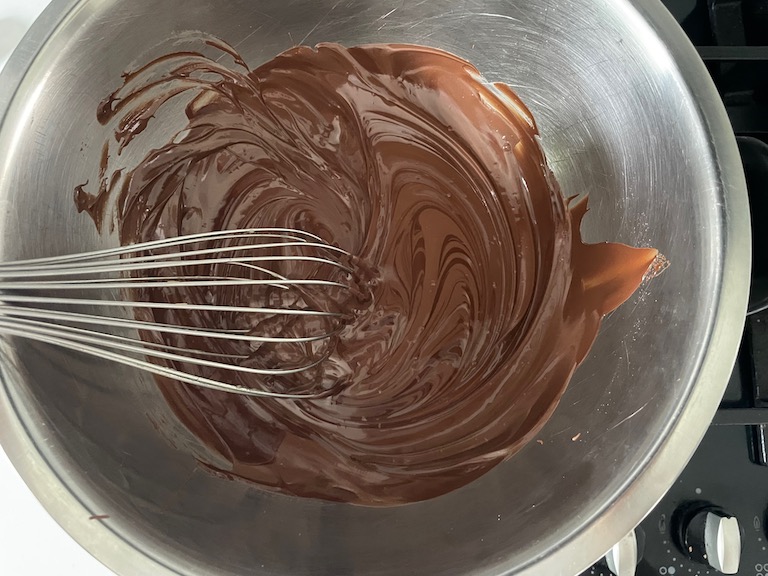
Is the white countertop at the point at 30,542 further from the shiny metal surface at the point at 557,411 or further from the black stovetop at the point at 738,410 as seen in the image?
the black stovetop at the point at 738,410

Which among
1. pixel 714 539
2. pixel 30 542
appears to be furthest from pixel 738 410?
pixel 30 542

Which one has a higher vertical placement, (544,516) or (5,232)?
(5,232)

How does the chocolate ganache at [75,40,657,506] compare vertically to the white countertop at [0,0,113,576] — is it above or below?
above

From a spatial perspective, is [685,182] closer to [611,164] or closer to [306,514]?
[611,164]

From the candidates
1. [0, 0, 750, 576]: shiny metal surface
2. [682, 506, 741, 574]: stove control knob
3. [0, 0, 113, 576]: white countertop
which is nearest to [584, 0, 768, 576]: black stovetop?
[682, 506, 741, 574]: stove control knob

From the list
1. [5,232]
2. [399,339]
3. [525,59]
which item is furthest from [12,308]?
[525,59]

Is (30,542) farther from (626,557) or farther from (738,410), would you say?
(738,410)

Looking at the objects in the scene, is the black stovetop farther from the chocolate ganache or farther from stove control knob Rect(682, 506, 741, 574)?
the chocolate ganache
